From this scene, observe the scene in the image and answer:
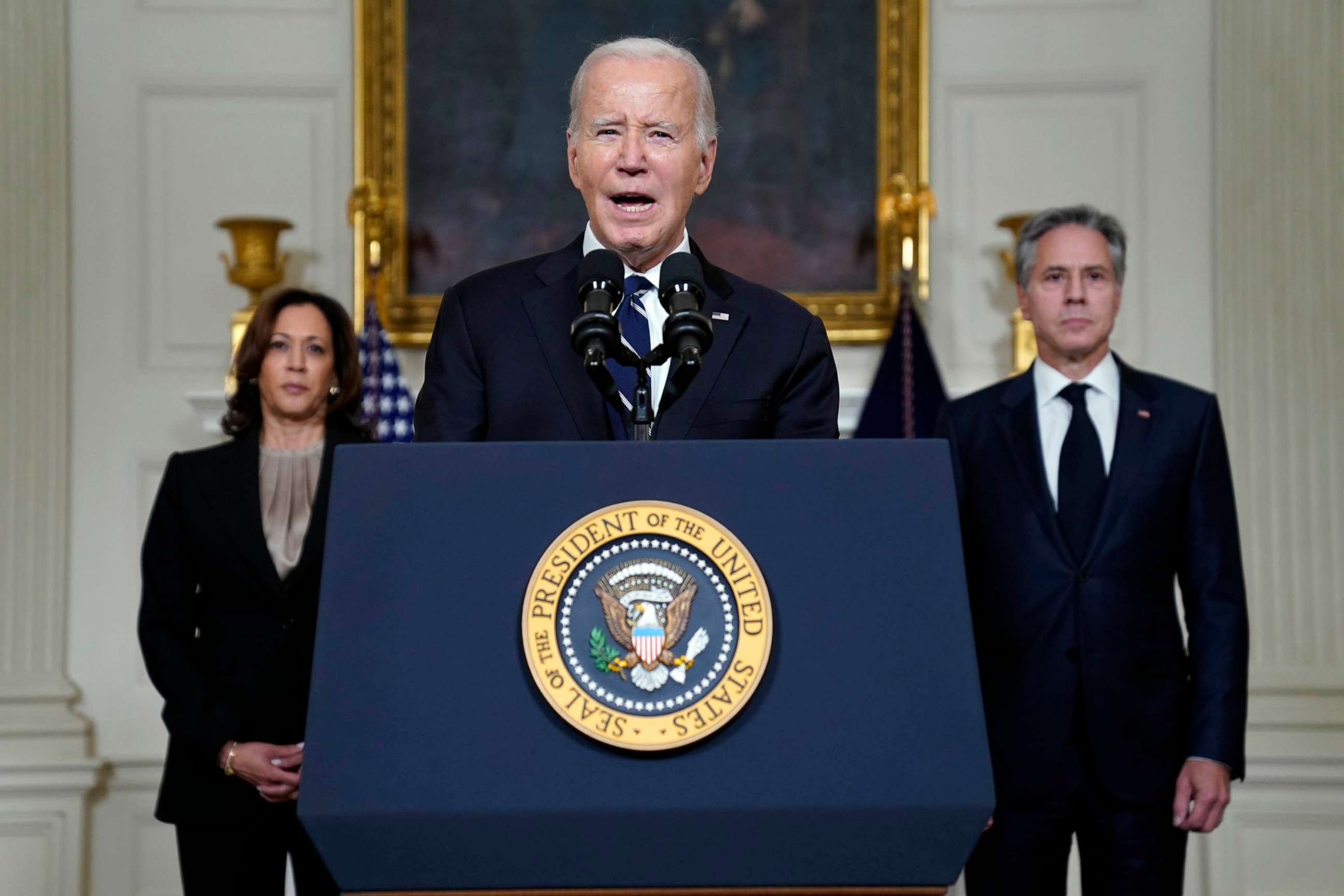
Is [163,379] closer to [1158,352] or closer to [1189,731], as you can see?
[1158,352]

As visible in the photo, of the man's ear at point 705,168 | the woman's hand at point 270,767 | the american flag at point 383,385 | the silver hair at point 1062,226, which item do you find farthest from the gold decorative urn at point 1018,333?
the man's ear at point 705,168

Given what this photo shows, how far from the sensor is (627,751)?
148 centimetres

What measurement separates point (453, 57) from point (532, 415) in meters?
3.95

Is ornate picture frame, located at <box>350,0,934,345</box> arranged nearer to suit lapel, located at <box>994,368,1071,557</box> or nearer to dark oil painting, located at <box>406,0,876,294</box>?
dark oil painting, located at <box>406,0,876,294</box>

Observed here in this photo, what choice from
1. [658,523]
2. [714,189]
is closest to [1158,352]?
[714,189]

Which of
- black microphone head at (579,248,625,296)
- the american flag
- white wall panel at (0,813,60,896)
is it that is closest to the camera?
black microphone head at (579,248,625,296)

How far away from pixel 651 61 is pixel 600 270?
347mm

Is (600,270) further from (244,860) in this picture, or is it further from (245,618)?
(244,860)

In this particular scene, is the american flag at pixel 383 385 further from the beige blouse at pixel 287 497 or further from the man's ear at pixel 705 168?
the man's ear at pixel 705 168

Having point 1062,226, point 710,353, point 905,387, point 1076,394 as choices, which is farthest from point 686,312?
point 905,387

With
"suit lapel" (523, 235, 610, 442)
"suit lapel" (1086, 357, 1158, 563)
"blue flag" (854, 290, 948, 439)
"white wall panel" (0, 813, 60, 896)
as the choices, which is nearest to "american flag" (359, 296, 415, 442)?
"blue flag" (854, 290, 948, 439)

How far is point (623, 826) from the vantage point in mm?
1461

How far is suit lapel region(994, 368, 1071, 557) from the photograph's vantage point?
299 centimetres

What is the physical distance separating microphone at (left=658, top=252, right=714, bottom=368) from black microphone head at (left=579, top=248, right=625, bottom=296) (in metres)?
0.06
